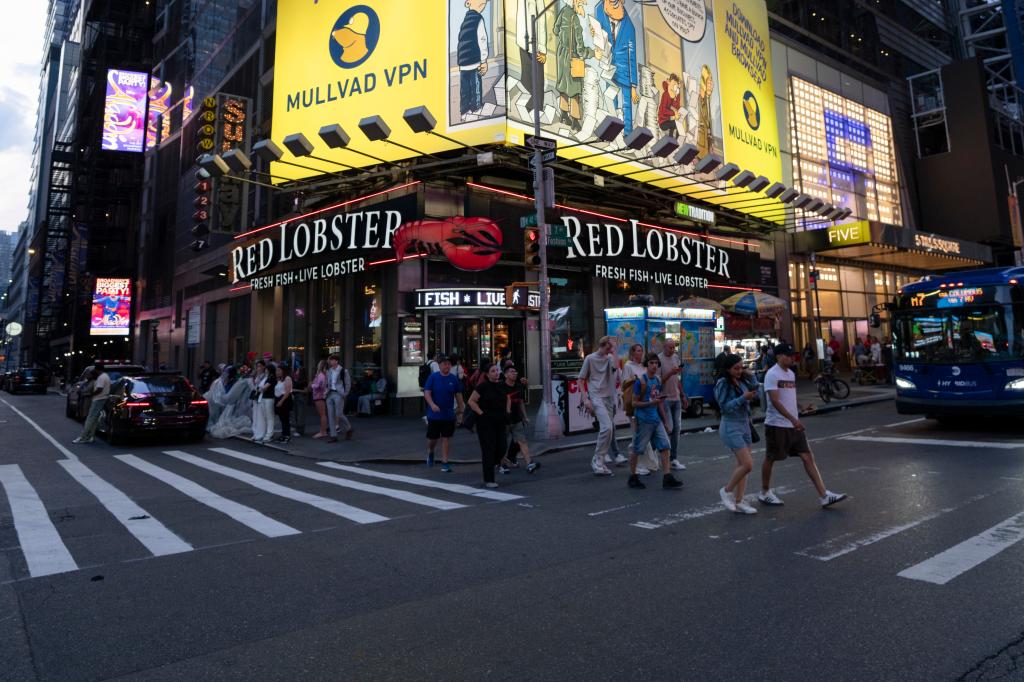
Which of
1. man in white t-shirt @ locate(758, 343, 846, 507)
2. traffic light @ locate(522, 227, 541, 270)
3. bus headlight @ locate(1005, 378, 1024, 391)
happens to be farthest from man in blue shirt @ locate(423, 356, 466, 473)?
bus headlight @ locate(1005, 378, 1024, 391)

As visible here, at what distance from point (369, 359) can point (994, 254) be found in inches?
1747

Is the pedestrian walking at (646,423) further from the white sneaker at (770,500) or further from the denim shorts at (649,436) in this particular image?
the white sneaker at (770,500)

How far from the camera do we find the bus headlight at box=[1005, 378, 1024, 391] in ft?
35.9

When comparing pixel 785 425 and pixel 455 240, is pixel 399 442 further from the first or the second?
pixel 785 425

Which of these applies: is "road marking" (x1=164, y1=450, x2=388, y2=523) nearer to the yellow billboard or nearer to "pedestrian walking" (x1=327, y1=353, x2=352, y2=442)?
"pedestrian walking" (x1=327, y1=353, x2=352, y2=442)

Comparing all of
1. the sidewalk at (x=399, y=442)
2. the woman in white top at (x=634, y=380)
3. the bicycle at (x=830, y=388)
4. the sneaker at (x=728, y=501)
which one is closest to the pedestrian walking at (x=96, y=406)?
the sidewalk at (x=399, y=442)

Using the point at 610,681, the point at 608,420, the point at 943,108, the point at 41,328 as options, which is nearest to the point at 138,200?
the point at 41,328

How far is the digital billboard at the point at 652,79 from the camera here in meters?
19.0

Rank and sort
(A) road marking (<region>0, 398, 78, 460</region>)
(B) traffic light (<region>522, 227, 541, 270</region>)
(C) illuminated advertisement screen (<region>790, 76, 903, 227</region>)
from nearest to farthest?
(A) road marking (<region>0, 398, 78, 460</region>), (B) traffic light (<region>522, 227, 541, 270</region>), (C) illuminated advertisement screen (<region>790, 76, 903, 227</region>)

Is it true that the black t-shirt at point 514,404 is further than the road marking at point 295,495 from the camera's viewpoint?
Yes

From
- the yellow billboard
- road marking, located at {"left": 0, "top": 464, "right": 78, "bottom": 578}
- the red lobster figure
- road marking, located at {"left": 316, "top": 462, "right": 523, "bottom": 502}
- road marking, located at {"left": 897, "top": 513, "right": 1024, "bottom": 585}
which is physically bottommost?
road marking, located at {"left": 316, "top": 462, "right": 523, "bottom": 502}

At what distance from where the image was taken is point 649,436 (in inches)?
321

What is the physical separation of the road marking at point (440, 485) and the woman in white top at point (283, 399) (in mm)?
3548

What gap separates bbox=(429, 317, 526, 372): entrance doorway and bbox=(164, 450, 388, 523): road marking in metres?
8.65
